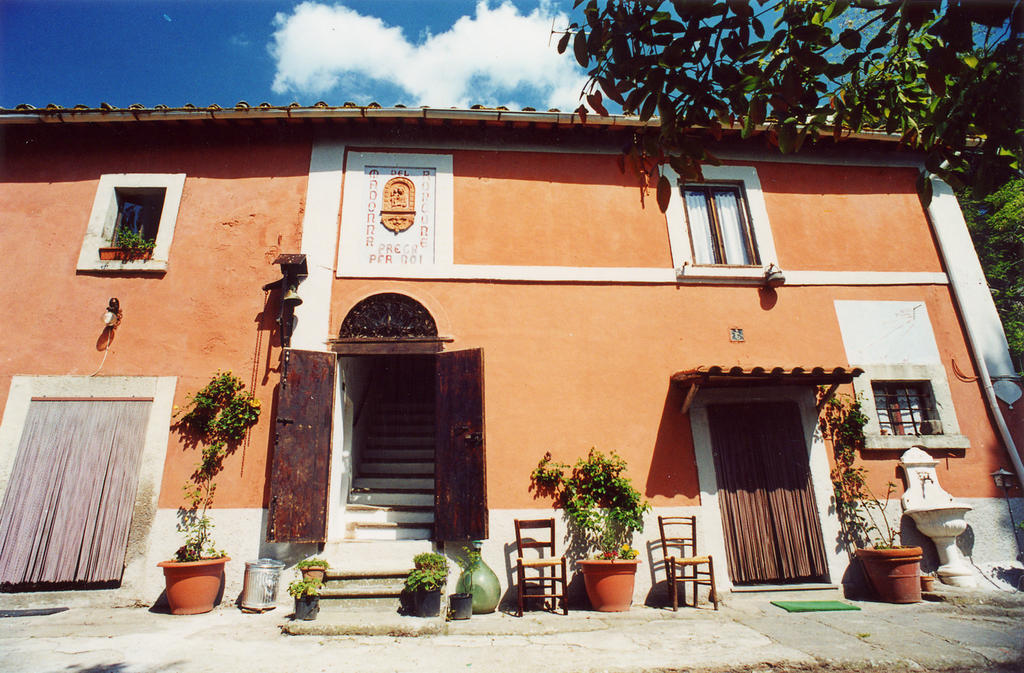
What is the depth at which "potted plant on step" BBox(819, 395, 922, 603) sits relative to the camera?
17.7 feet

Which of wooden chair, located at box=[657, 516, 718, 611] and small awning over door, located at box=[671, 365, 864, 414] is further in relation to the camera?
small awning over door, located at box=[671, 365, 864, 414]

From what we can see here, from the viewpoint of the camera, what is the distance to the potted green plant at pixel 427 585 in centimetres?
471

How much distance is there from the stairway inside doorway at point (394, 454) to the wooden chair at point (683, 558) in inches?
106

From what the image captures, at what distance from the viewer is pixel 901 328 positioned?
684cm

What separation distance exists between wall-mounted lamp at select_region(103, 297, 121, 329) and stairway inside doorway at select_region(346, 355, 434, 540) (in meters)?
2.97

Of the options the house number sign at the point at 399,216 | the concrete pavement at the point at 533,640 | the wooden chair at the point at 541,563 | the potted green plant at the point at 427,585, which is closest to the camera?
the concrete pavement at the point at 533,640

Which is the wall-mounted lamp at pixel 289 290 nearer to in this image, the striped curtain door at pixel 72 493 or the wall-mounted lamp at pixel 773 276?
the striped curtain door at pixel 72 493

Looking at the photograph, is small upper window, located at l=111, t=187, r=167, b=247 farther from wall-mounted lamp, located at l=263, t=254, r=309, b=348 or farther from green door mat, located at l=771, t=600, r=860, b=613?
green door mat, located at l=771, t=600, r=860, b=613

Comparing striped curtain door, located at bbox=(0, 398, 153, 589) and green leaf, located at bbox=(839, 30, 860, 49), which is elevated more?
green leaf, located at bbox=(839, 30, 860, 49)

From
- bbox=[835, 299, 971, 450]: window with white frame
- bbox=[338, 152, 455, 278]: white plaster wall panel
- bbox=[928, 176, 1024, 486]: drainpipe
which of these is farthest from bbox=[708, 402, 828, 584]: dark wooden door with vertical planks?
bbox=[338, 152, 455, 278]: white plaster wall panel

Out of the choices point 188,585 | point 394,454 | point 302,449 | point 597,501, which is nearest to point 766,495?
point 597,501

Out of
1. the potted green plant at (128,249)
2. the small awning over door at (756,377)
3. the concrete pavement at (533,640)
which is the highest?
the potted green plant at (128,249)

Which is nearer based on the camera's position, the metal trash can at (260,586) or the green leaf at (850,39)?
the green leaf at (850,39)

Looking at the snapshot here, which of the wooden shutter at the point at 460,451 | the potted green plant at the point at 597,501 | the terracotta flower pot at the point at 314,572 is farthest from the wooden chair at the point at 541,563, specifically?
the terracotta flower pot at the point at 314,572
